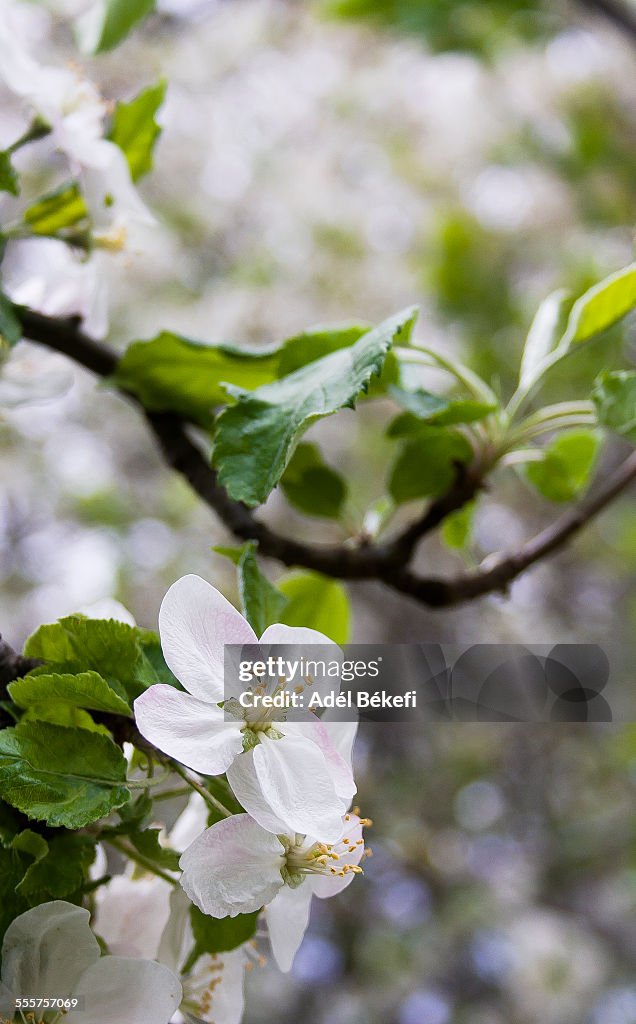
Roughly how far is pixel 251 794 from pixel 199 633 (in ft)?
0.11

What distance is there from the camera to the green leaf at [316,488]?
1.11 ft

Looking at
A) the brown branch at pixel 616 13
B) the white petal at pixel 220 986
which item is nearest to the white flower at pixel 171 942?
the white petal at pixel 220 986

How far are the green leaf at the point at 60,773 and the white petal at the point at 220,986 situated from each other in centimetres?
7

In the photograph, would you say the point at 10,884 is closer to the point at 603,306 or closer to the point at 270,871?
the point at 270,871

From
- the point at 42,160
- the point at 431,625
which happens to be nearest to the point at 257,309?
the point at 42,160

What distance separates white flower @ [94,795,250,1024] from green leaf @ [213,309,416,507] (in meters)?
0.09

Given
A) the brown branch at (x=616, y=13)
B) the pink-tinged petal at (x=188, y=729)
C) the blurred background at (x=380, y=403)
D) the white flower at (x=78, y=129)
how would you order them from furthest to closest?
the blurred background at (x=380, y=403)
the brown branch at (x=616, y=13)
the white flower at (x=78, y=129)
the pink-tinged petal at (x=188, y=729)

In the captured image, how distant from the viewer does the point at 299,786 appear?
0.18m

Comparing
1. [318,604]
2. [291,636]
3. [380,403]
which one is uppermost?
[291,636]

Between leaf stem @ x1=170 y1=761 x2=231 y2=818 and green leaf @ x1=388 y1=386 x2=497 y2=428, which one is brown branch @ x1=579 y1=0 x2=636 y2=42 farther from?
leaf stem @ x1=170 y1=761 x2=231 y2=818

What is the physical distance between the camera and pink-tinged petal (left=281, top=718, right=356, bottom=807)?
185 millimetres

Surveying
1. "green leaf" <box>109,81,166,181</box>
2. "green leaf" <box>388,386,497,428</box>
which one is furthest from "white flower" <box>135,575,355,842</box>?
"green leaf" <box>109,81,166,181</box>

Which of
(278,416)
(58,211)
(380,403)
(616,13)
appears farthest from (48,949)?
(380,403)
